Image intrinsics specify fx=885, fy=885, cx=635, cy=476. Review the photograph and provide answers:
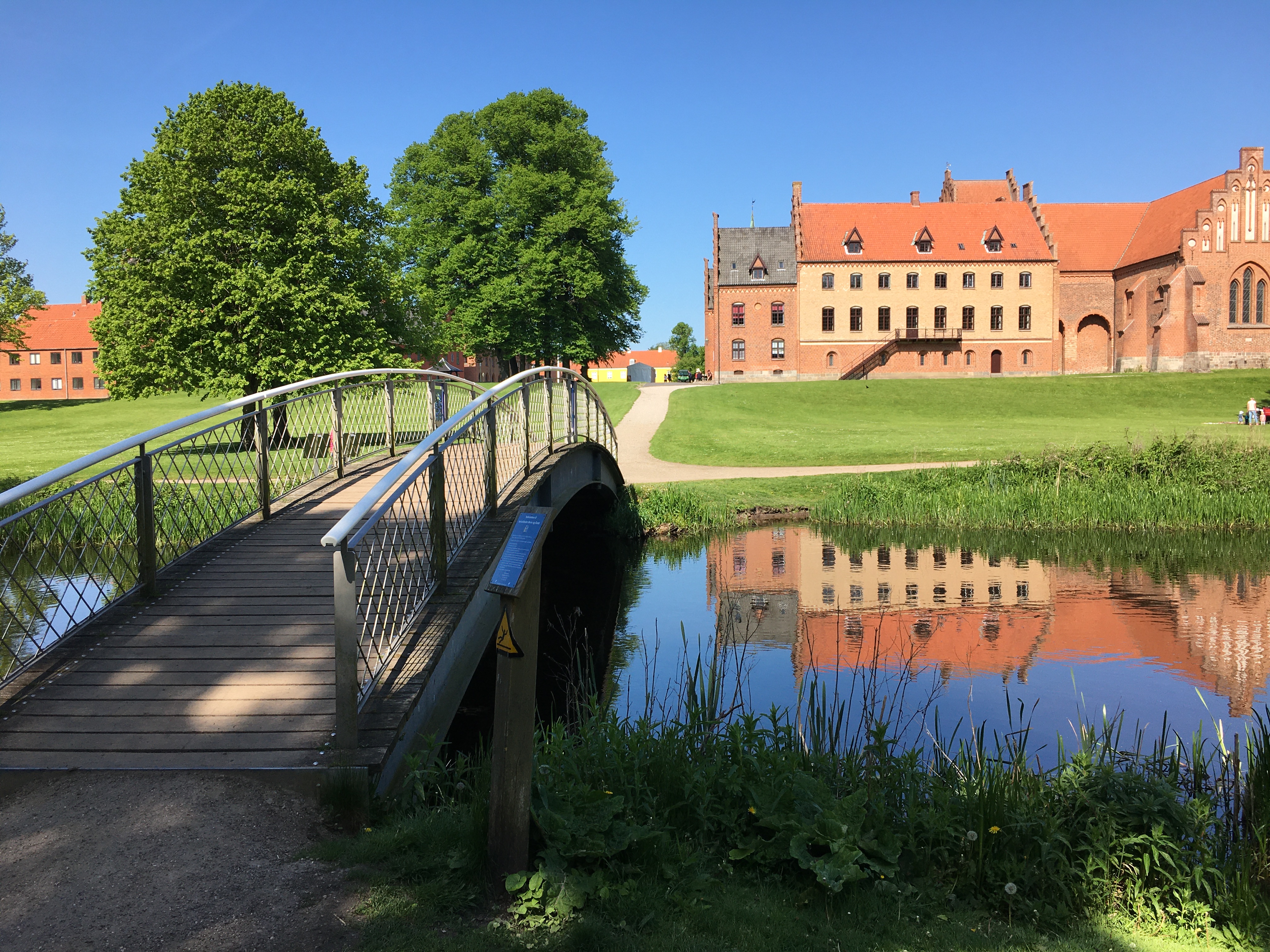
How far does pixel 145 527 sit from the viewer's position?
20.6 feet

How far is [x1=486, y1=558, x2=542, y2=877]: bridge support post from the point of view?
3656mm

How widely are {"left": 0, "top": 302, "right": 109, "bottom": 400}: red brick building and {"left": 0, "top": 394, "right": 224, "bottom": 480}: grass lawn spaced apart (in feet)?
80.5

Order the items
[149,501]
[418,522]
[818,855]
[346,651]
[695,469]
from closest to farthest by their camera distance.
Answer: [818,855] → [346,651] → [149,501] → [418,522] → [695,469]

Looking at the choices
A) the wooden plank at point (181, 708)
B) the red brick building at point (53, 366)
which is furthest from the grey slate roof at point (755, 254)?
the wooden plank at point (181, 708)

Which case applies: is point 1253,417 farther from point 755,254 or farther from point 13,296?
point 13,296

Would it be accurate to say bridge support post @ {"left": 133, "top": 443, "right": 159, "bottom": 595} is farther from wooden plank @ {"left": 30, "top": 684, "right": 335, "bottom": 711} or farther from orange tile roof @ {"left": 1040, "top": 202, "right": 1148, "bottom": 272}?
orange tile roof @ {"left": 1040, "top": 202, "right": 1148, "bottom": 272}

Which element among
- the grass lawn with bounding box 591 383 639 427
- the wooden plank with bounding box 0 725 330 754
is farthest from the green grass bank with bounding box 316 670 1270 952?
the grass lawn with bounding box 591 383 639 427

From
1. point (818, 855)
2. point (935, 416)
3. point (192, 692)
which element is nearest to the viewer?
point (818, 855)

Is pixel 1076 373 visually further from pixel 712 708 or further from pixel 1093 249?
pixel 712 708

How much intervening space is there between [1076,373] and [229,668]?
2416 inches

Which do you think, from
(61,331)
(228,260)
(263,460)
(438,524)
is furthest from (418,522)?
(61,331)

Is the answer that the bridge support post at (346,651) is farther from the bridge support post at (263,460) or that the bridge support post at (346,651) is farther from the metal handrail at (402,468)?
the bridge support post at (263,460)

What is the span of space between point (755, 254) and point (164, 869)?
58.0 metres

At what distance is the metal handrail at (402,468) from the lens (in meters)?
4.47
